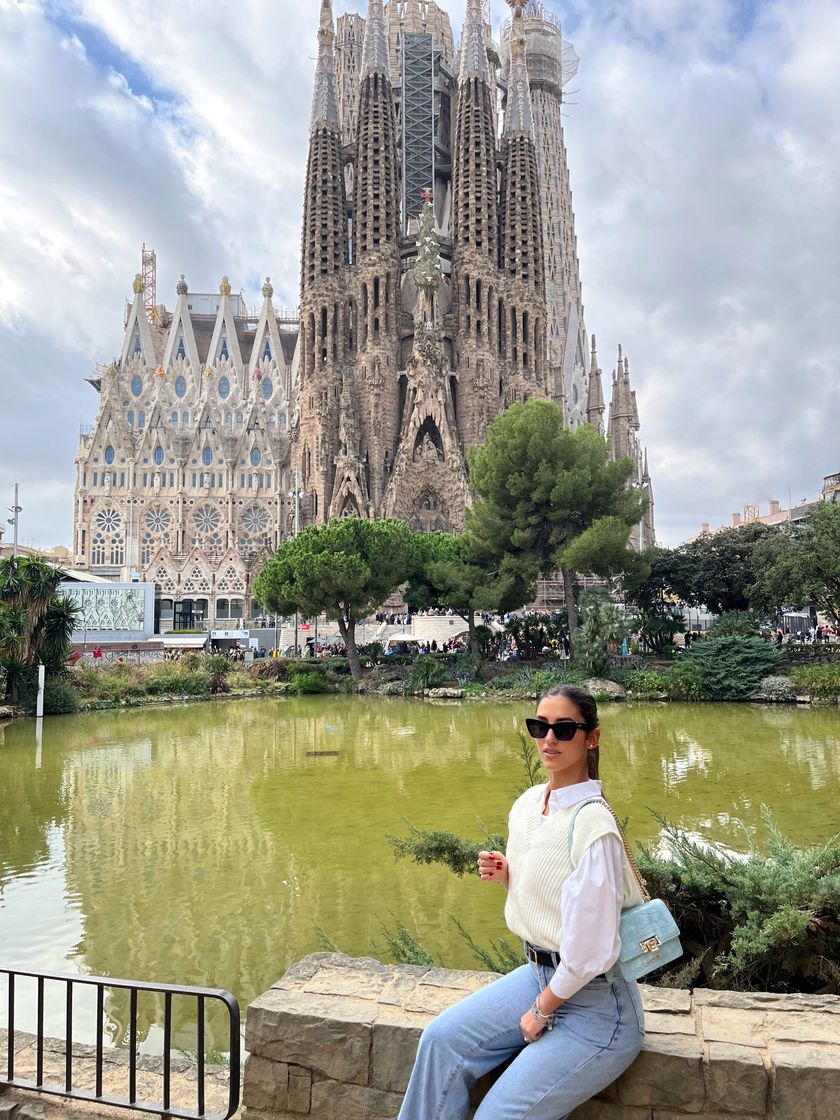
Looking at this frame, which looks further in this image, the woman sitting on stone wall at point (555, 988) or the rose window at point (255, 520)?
the rose window at point (255, 520)

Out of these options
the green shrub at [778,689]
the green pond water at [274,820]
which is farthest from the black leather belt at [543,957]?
the green shrub at [778,689]

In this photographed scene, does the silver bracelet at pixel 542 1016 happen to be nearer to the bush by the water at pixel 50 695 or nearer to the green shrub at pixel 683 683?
the bush by the water at pixel 50 695

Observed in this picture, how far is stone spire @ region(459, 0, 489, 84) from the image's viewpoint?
5062 cm

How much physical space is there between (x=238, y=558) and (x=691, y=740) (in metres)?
46.1

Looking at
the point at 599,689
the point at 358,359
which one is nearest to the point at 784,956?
the point at 599,689

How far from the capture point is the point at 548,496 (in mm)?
29172

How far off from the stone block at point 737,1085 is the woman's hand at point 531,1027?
22.2 inches

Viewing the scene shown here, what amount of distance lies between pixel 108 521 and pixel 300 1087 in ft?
199

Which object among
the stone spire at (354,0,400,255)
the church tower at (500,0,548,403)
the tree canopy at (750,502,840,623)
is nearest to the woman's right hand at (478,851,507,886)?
the tree canopy at (750,502,840,623)

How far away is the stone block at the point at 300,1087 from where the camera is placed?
2.80m

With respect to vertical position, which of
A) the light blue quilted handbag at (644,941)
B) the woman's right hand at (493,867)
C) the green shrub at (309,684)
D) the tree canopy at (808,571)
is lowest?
the green shrub at (309,684)

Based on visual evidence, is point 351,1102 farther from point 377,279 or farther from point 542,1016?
point 377,279

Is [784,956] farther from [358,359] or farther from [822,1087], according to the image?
[358,359]

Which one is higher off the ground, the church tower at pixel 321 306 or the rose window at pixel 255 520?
the church tower at pixel 321 306
